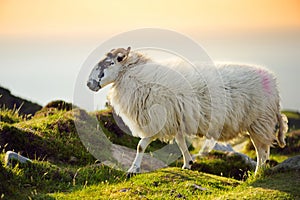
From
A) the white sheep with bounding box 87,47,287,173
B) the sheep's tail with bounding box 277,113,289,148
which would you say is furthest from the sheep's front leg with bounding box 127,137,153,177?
the sheep's tail with bounding box 277,113,289,148

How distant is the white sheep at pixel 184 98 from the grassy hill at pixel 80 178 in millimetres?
935

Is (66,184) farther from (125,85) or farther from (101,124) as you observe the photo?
(101,124)

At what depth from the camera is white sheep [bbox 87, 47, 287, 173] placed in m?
10.3

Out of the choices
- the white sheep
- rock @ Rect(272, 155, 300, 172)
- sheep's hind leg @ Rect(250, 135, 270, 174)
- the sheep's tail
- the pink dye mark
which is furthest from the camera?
the sheep's tail

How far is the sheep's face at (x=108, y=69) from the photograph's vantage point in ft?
33.8

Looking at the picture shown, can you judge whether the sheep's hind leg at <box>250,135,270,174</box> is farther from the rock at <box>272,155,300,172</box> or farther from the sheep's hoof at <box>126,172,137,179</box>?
the sheep's hoof at <box>126,172,137,179</box>

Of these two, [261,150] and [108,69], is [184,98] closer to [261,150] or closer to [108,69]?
[108,69]

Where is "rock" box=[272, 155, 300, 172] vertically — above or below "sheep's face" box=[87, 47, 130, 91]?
below

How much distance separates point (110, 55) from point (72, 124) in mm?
2305

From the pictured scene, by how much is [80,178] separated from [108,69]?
2.46 m

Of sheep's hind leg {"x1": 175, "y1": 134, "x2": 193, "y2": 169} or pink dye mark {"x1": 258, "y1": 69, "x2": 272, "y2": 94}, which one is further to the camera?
pink dye mark {"x1": 258, "y1": 69, "x2": 272, "y2": 94}

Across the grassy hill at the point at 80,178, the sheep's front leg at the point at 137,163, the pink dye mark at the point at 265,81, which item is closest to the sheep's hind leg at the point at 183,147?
the sheep's front leg at the point at 137,163

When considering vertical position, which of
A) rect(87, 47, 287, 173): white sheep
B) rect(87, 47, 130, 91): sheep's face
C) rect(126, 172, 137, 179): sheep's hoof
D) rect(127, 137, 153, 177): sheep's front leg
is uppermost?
rect(87, 47, 130, 91): sheep's face

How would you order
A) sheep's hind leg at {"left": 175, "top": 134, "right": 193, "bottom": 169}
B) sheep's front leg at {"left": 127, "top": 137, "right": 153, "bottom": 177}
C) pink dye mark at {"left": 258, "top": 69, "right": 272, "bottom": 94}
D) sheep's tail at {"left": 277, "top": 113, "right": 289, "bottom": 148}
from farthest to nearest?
sheep's tail at {"left": 277, "top": 113, "right": 289, "bottom": 148} → pink dye mark at {"left": 258, "top": 69, "right": 272, "bottom": 94} → sheep's hind leg at {"left": 175, "top": 134, "right": 193, "bottom": 169} → sheep's front leg at {"left": 127, "top": 137, "right": 153, "bottom": 177}
